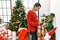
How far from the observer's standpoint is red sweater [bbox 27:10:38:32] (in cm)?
346

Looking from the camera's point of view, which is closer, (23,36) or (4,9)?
(23,36)

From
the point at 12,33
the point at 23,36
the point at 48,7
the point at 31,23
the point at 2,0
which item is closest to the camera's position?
the point at 31,23

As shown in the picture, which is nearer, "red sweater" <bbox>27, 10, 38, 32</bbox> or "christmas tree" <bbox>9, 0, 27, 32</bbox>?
"red sweater" <bbox>27, 10, 38, 32</bbox>

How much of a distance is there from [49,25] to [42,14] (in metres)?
0.89

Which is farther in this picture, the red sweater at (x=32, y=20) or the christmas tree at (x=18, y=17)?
the christmas tree at (x=18, y=17)

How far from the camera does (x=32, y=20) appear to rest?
353cm

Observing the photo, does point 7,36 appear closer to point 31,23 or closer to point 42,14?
point 31,23

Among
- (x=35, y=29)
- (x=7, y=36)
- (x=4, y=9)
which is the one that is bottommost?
(x=7, y=36)

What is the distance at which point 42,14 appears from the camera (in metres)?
5.00

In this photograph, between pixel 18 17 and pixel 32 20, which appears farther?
pixel 18 17

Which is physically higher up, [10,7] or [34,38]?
[10,7]

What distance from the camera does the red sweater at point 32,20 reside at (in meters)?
3.46

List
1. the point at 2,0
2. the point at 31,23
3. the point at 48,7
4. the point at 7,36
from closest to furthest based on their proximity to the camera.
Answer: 1. the point at 31,23
2. the point at 7,36
3. the point at 48,7
4. the point at 2,0

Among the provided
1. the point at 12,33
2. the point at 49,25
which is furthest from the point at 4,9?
the point at 49,25
